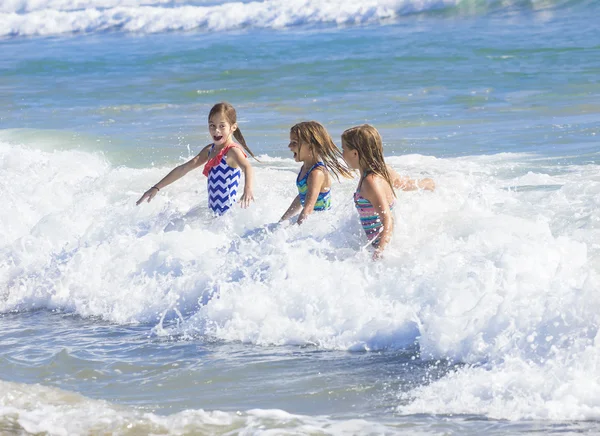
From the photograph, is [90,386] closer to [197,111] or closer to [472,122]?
[472,122]

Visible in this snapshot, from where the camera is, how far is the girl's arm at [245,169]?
7.32 meters

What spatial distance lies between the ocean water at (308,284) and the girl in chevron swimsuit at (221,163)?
19 cm

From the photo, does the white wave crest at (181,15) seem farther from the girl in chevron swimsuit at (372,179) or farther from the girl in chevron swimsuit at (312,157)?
the girl in chevron swimsuit at (372,179)

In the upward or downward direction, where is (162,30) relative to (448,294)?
upward

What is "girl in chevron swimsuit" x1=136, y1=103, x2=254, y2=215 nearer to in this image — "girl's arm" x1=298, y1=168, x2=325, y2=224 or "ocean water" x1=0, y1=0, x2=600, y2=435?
"ocean water" x1=0, y1=0, x2=600, y2=435

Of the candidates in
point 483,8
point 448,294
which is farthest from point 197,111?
point 483,8

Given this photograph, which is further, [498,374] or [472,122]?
[472,122]

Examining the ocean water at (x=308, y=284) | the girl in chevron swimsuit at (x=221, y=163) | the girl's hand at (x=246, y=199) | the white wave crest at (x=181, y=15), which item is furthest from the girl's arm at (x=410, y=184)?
the white wave crest at (x=181, y=15)

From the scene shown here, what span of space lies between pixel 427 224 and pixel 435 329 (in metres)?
1.62

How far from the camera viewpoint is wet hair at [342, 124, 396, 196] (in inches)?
244

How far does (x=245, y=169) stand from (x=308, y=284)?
1565mm

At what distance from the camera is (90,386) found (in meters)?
5.30

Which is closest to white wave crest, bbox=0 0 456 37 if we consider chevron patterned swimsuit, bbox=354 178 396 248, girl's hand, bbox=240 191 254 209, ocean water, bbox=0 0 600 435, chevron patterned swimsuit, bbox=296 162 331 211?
ocean water, bbox=0 0 600 435

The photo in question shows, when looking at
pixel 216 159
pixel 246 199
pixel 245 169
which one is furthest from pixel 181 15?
pixel 246 199
